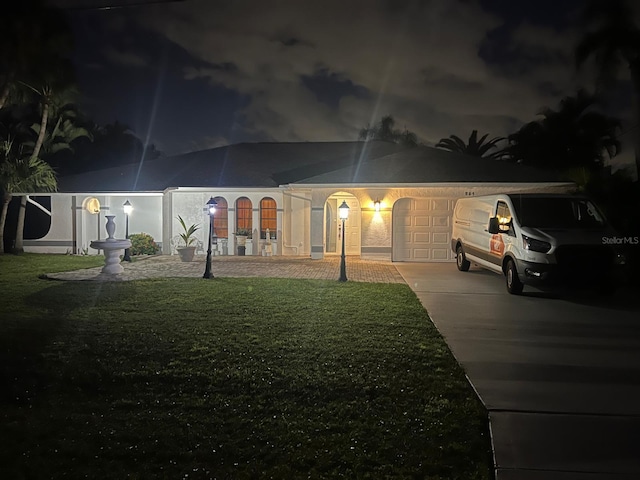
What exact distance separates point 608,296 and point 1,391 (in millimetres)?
11033

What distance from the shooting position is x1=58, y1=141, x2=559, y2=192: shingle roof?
1747 cm

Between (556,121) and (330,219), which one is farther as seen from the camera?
(556,121)

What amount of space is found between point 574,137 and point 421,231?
15213mm

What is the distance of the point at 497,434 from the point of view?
15.0ft

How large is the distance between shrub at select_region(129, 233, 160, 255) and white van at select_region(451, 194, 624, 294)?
1164cm

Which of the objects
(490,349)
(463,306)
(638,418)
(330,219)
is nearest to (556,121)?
(330,219)

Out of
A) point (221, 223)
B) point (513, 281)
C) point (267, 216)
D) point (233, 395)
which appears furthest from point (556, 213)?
point (221, 223)

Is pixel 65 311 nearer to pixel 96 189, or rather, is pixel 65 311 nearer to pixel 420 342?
pixel 420 342

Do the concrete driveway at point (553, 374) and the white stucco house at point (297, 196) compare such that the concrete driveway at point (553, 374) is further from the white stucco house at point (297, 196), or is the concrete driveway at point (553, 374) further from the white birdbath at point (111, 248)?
the white birdbath at point (111, 248)

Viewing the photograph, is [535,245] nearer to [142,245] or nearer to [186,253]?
[186,253]

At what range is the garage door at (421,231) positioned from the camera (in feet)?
59.2

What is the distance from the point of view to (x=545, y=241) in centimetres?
1091

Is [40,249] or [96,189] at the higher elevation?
[96,189]

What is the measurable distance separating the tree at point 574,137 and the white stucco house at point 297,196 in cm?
1085
